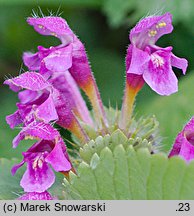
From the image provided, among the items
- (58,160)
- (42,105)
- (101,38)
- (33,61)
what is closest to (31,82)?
(42,105)

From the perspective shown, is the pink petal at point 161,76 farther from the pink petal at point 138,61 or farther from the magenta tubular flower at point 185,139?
the magenta tubular flower at point 185,139

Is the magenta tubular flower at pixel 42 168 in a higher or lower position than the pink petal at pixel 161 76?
lower

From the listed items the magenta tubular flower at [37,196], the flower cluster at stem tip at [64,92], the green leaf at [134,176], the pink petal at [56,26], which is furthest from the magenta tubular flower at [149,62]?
the magenta tubular flower at [37,196]

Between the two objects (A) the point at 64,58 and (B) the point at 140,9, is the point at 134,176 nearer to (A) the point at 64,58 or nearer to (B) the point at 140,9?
(A) the point at 64,58


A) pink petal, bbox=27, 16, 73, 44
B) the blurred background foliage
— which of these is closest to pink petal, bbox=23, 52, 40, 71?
pink petal, bbox=27, 16, 73, 44

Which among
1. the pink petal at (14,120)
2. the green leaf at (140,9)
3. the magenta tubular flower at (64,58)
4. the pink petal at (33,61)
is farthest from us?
the green leaf at (140,9)

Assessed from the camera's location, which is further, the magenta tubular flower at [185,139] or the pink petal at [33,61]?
the pink petal at [33,61]

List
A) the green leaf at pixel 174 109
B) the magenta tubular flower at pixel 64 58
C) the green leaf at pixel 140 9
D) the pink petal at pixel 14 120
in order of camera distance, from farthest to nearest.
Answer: the green leaf at pixel 140 9 → the green leaf at pixel 174 109 → the pink petal at pixel 14 120 → the magenta tubular flower at pixel 64 58
